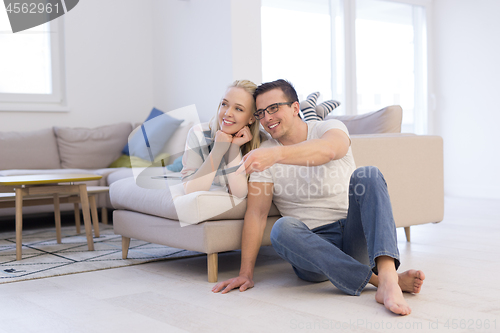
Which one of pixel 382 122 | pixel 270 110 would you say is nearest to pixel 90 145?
pixel 382 122

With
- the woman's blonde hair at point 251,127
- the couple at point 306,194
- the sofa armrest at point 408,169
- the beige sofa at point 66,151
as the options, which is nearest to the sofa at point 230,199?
the sofa armrest at point 408,169

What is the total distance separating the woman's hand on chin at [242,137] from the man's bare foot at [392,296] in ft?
2.39

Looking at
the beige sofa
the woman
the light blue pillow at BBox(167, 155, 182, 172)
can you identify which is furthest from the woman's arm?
the beige sofa

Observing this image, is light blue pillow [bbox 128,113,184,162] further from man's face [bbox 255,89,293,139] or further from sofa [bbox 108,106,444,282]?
man's face [bbox 255,89,293,139]

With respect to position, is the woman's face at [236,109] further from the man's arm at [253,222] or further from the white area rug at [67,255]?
the white area rug at [67,255]

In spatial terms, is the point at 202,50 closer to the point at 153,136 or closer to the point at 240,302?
the point at 153,136

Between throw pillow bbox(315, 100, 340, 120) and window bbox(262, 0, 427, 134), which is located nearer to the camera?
throw pillow bbox(315, 100, 340, 120)

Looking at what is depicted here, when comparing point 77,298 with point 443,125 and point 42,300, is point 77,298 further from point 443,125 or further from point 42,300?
point 443,125

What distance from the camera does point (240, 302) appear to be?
5.87 ft

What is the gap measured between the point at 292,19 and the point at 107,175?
99.0 inches

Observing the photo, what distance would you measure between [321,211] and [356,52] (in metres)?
4.17

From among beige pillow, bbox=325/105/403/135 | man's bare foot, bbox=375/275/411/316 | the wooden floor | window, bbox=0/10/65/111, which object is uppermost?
window, bbox=0/10/65/111

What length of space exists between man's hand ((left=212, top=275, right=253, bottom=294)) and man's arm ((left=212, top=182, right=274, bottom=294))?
0.02 metres

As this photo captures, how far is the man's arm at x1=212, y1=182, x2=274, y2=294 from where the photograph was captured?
6.59 feet
